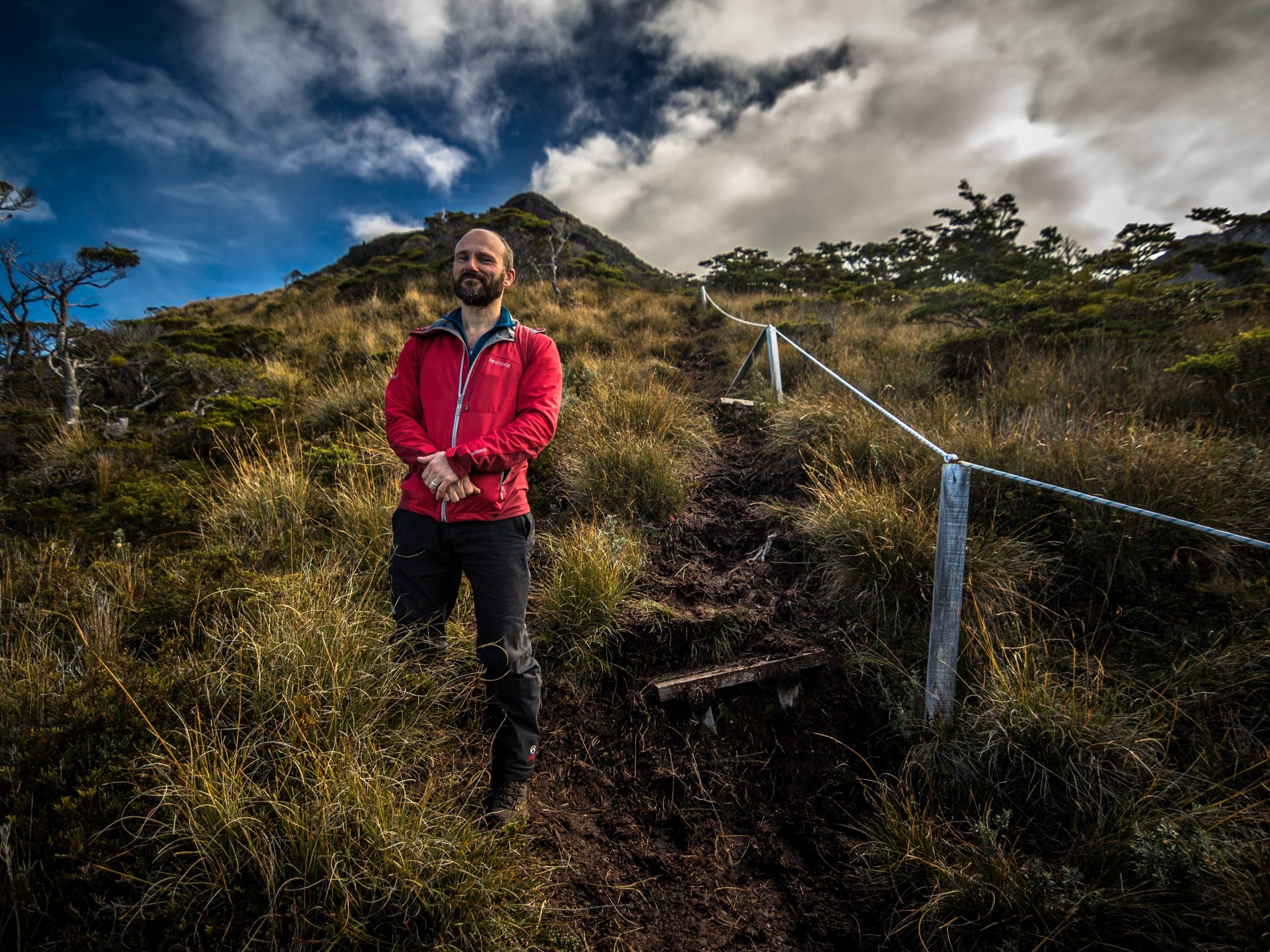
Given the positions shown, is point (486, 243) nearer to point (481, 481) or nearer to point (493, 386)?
point (493, 386)

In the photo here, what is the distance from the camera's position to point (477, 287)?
97.7 inches

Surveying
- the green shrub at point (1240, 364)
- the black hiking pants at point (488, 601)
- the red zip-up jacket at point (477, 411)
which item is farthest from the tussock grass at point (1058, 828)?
the green shrub at point (1240, 364)

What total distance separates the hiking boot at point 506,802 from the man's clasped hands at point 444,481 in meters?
1.29

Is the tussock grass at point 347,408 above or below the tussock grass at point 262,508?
above

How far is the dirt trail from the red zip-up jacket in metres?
1.26

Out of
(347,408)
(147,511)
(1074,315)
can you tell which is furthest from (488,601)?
(1074,315)

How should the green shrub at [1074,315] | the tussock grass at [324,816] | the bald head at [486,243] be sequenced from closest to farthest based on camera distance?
the tussock grass at [324,816]
the bald head at [486,243]
the green shrub at [1074,315]

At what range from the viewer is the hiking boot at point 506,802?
2043 mm

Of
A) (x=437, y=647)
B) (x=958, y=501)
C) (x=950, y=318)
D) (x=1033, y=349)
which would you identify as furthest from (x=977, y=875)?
(x=950, y=318)

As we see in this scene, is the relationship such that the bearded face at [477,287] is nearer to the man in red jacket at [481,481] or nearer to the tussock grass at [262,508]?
the man in red jacket at [481,481]

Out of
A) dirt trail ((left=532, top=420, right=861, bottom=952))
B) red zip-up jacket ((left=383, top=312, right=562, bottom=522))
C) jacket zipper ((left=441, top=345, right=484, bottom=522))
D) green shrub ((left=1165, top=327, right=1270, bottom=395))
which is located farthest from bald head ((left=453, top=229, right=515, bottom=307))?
green shrub ((left=1165, top=327, right=1270, bottom=395))

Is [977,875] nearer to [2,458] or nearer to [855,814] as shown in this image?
[855,814]

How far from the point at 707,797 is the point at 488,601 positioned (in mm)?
1426

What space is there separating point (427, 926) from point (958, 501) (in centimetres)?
242
